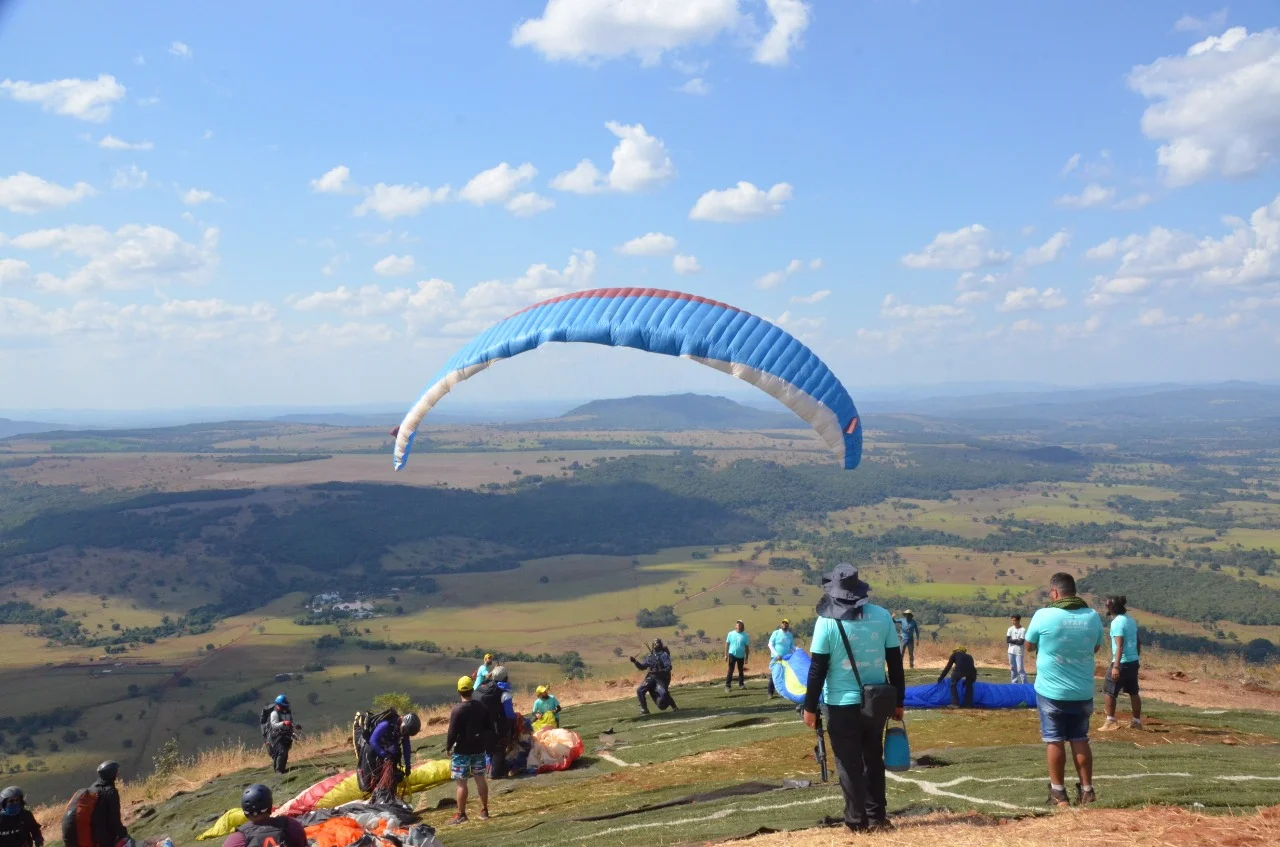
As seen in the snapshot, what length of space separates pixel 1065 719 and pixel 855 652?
200cm

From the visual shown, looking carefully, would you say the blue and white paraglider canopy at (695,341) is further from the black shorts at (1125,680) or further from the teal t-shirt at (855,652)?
the teal t-shirt at (855,652)

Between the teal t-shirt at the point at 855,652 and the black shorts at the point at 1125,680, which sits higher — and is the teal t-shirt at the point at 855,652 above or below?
above

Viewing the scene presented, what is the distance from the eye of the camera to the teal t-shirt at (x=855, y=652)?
22.0 feet

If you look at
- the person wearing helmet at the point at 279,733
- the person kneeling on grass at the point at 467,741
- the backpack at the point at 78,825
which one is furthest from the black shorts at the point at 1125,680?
the person wearing helmet at the point at 279,733

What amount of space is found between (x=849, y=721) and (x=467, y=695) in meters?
5.50

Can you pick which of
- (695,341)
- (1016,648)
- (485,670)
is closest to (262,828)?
(485,670)

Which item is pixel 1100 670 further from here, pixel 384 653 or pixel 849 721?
pixel 384 653

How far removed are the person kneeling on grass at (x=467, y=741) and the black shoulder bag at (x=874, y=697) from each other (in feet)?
17.0

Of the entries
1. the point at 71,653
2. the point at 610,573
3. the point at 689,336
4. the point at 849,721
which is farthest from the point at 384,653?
the point at 849,721

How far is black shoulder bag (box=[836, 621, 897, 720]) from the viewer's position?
6.68 metres

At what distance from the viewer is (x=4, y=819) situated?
29.0 ft

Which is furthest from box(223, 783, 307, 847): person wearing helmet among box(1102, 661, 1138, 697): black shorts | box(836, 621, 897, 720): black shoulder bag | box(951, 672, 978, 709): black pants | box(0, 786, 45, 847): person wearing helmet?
box(951, 672, 978, 709): black pants

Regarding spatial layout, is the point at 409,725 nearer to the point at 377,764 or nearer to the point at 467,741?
the point at 377,764

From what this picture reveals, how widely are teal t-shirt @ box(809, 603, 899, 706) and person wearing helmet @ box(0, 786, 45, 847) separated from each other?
8.24 meters
